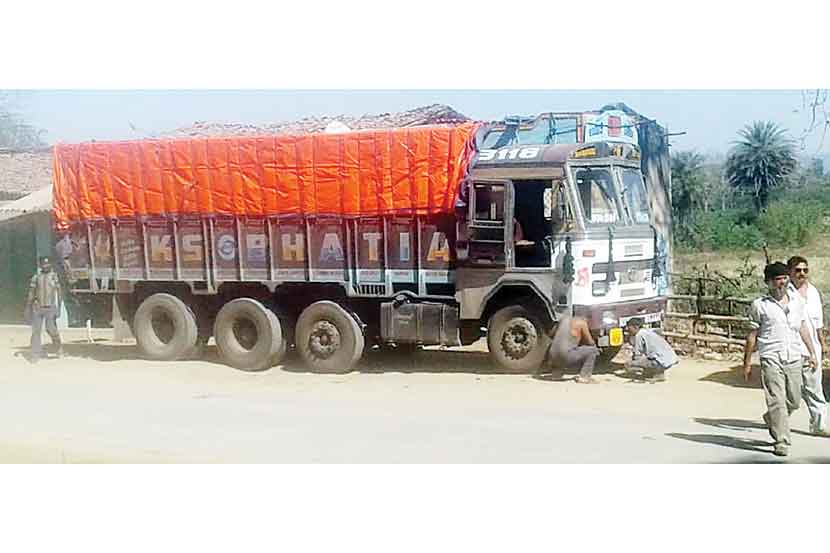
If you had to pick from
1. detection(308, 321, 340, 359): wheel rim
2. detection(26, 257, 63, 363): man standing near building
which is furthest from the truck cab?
detection(26, 257, 63, 363): man standing near building

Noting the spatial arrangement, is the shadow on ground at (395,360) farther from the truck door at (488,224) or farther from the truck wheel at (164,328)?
the truck door at (488,224)

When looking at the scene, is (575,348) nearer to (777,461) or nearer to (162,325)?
(777,461)

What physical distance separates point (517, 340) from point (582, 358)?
0.63 metres

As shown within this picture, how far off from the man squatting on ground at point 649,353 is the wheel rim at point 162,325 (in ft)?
15.1

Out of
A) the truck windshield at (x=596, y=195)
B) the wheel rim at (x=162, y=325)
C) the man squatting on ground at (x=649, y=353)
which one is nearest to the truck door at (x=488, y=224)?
the truck windshield at (x=596, y=195)

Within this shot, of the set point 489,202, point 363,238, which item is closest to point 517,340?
point 489,202

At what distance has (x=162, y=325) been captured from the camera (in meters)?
11.8

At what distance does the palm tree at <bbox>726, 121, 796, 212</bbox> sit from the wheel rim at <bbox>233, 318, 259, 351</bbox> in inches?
189

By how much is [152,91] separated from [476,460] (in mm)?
4311

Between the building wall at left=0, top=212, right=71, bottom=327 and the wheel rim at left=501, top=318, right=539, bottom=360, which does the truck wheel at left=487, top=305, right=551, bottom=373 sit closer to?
the wheel rim at left=501, top=318, right=539, bottom=360

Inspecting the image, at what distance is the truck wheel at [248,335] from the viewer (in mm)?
11344

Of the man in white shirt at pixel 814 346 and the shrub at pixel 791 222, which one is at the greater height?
the shrub at pixel 791 222

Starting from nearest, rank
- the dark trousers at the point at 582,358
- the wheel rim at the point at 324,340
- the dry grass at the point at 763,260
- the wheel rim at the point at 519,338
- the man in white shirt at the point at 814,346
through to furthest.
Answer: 1. the man in white shirt at the point at 814,346
2. the dry grass at the point at 763,260
3. the dark trousers at the point at 582,358
4. the wheel rim at the point at 519,338
5. the wheel rim at the point at 324,340

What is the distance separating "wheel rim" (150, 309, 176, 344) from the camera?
11.7 meters
